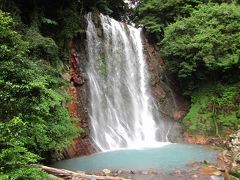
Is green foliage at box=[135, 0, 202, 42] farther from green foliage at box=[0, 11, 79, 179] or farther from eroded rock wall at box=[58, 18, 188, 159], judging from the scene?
green foliage at box=[0, 11, 79, 179]

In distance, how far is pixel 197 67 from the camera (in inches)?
835

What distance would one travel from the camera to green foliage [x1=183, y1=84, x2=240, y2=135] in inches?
758

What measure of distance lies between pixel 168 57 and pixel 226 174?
1237 centimetres

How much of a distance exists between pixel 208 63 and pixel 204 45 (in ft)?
3.83

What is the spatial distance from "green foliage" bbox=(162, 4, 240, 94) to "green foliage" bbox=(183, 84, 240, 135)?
34.9 inches

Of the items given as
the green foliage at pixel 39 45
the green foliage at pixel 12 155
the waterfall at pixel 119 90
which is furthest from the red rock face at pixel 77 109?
the green foliage at pixel 12 155

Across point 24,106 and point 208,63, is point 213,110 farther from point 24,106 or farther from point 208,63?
point 24,106

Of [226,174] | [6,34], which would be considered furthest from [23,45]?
[226,174]

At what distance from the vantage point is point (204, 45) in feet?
65.3

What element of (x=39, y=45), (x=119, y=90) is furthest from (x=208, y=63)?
(x=39, y=45)

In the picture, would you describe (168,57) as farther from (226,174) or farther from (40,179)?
(40,179)

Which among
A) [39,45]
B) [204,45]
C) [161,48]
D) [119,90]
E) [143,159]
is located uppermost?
[161,48]

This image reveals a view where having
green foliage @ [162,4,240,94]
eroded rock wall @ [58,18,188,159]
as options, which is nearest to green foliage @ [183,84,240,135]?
green foliage @ [162,4,240,94]

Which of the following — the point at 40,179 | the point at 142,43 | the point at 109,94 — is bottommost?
the point at 40,179
